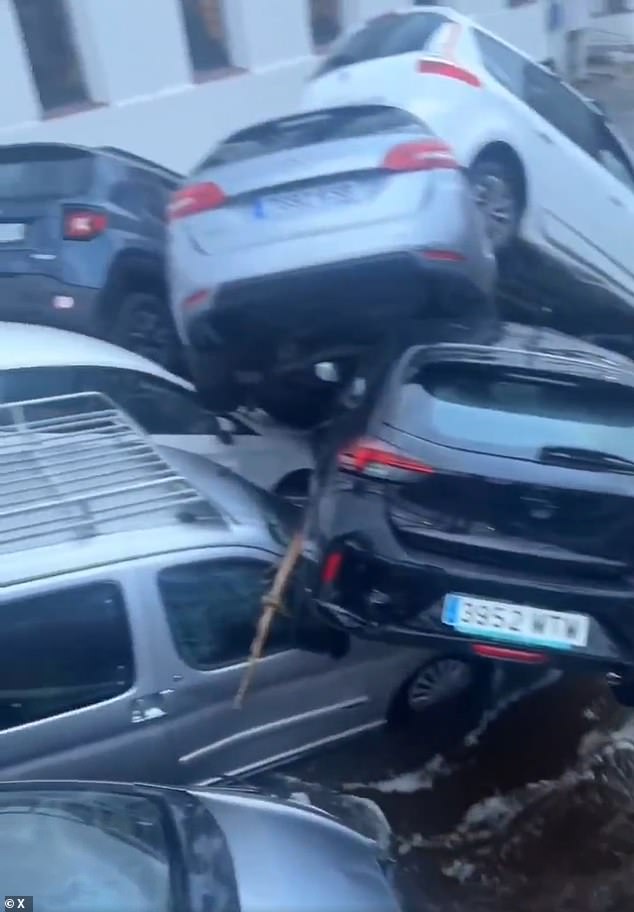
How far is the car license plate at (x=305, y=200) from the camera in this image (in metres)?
4.96

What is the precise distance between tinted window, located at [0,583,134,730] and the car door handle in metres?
0.08

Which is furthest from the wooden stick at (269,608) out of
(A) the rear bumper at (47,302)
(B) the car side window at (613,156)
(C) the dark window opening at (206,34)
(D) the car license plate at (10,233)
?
(C) the dark window opening at (206,34)

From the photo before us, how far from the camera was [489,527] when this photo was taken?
3975 millimetres

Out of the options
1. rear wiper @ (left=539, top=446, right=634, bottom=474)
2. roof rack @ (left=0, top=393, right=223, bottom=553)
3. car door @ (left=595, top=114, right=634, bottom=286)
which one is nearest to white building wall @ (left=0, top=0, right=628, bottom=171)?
car door @ (left=595, top=114, right=634, bottom=286)

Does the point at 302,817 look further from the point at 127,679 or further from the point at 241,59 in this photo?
the point at 241,59

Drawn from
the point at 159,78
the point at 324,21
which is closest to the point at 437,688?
the point at 159,78

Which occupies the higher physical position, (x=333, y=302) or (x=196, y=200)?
(x=196, y=200)

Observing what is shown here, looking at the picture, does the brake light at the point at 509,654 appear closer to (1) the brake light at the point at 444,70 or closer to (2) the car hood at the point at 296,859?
(2) the car hood at the point at 296,859

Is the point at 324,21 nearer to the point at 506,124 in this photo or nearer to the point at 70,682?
the point at 506,124

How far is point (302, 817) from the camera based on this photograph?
128 inches

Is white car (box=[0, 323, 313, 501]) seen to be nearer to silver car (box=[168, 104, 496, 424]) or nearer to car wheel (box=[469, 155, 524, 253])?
silver car (box=[168, 104, 496, 424])

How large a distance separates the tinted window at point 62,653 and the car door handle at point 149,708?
3.1 inches

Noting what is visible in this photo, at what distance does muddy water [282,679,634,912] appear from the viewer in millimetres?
4234

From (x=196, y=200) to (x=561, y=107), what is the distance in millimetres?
3165
